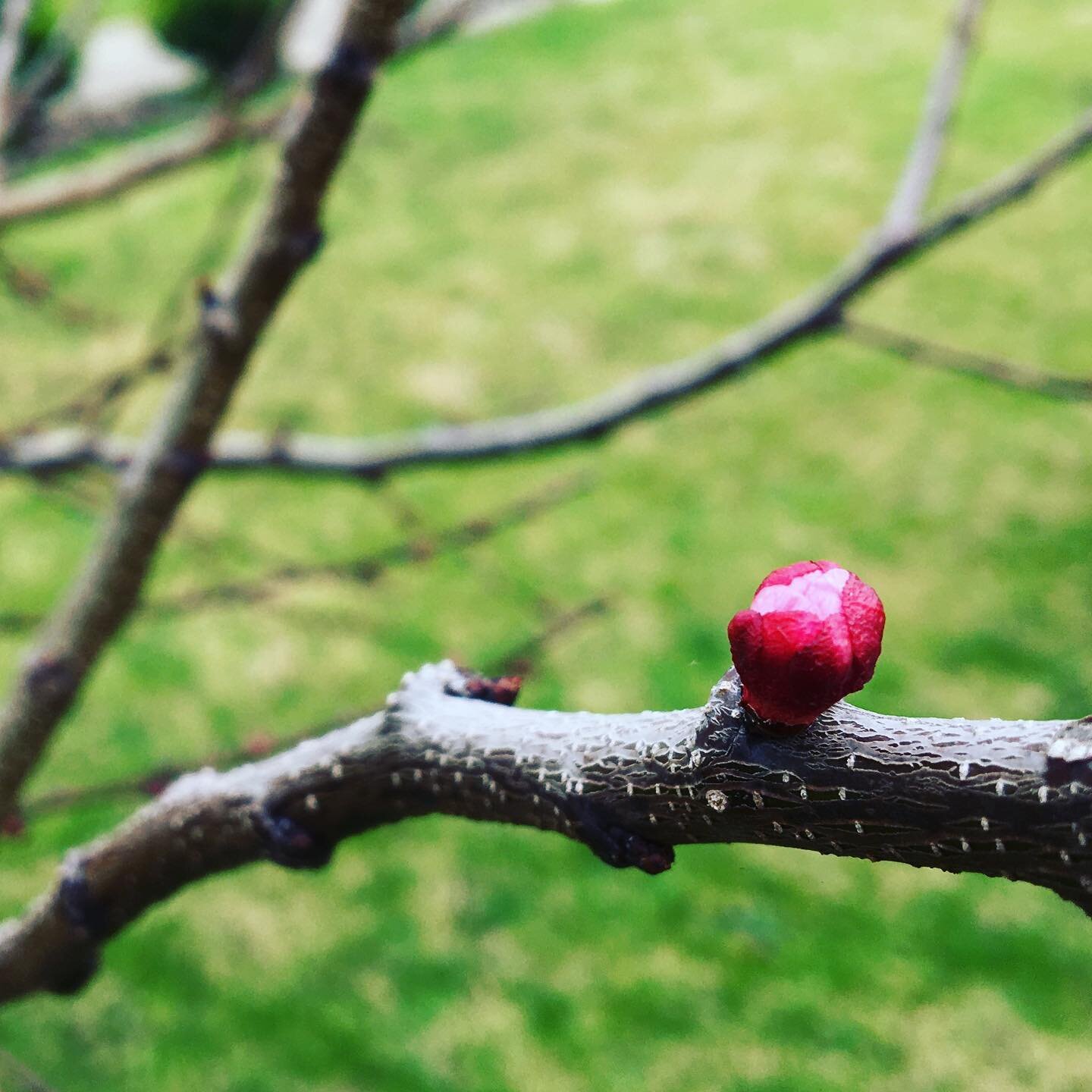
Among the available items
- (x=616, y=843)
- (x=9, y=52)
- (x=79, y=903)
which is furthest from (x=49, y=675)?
(x=9, y=52)

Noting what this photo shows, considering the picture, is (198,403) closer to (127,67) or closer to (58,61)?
(58,61)

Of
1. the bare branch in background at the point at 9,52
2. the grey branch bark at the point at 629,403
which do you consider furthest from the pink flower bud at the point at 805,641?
the bare branch in background at the point at 9,52

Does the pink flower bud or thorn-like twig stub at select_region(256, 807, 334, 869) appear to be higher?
the pink flower bud

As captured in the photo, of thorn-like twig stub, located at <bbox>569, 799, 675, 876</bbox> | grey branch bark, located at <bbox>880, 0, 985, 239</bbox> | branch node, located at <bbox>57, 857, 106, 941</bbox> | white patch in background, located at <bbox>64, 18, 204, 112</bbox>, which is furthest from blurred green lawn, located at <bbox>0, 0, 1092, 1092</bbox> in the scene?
thorn-like twig stub, located at <bbox>569, 799, 675, 876</bbox>

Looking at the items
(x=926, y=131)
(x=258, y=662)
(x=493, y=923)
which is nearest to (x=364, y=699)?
(x=258, y=662)

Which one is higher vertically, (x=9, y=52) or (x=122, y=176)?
(x=9, y=52)

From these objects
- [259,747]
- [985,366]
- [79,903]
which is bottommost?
[259,747]

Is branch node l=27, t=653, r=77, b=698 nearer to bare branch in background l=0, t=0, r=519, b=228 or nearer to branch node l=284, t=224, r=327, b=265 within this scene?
branch node l=284, t=224, r=327, b=265
